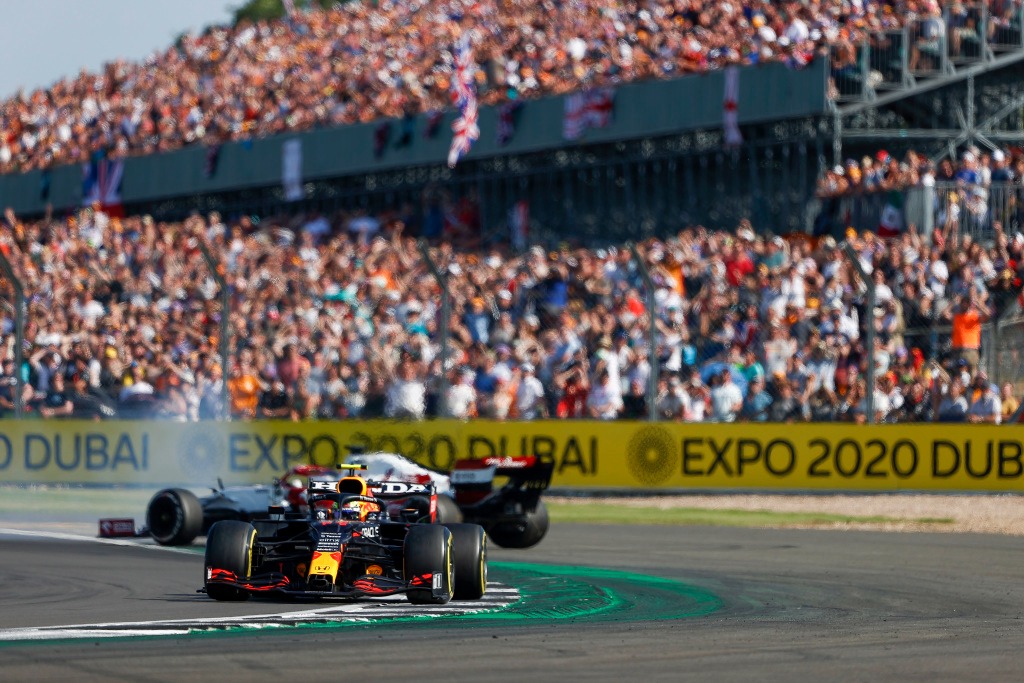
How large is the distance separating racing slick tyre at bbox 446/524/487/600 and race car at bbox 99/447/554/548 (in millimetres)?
4232

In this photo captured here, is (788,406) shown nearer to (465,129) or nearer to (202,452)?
(202,452)

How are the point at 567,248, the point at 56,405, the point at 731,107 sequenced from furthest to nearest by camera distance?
1. the point at 567,248
2. the point at 731,107
3. the point at 56,405

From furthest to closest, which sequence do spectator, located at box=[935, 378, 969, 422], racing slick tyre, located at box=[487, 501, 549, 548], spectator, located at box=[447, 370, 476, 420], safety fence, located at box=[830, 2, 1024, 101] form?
1. safety fence, located at box=[830, 2, 1024, 101]
2. spectator, located at box=[447, 370, 476, 420]
3. spectator, located at box=[935, 378, 969, 422]
4. racing slick tyre, located at box=[487, 501, 549, 548]

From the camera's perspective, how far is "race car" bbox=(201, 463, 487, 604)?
11617mm

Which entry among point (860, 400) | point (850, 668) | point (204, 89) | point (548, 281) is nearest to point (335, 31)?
point (204, 89)

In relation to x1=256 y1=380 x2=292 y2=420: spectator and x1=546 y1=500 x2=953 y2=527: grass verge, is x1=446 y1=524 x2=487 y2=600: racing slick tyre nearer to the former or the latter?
x1=546 y1=500 x2=953 y2=527: grass verge

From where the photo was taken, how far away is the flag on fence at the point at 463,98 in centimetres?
3212

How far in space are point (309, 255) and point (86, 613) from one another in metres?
20.1

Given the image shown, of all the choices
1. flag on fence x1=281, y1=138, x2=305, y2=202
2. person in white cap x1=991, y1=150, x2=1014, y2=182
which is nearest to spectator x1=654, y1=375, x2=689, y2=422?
person in white cap x1=991, y1=150, x2=1014, y2=182

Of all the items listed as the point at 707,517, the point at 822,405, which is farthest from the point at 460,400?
the point at 822,405

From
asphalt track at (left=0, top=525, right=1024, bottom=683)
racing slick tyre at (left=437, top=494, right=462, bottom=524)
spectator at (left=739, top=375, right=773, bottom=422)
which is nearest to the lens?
asphalt track at (left=0, top=525, right=1024, bottom=683)

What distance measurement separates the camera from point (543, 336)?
79.0ft

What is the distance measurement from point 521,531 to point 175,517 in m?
3.12

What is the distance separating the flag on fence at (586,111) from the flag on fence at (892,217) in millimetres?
7833
